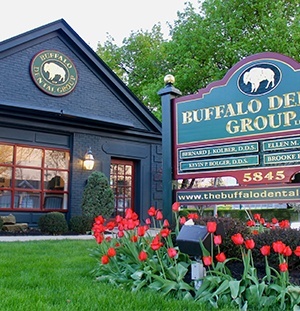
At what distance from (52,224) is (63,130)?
281 centimetres

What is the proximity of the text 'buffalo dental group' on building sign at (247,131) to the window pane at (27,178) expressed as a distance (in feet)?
22.4

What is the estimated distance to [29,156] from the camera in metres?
10.7

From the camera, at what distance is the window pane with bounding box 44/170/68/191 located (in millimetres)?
10977

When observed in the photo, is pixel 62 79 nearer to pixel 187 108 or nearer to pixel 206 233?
pixel 187 108

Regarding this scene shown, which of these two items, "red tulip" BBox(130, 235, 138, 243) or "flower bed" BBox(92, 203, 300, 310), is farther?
"red tulip" BBox(130, 235, 138, 243)

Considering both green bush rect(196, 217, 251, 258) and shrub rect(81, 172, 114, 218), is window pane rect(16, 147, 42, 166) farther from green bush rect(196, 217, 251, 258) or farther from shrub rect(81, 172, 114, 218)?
green bush rect(196, 217, 251, 258)

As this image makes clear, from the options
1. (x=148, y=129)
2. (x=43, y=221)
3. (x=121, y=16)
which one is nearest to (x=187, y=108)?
(x=43, y=221)

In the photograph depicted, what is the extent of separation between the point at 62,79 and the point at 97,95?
1.28 m

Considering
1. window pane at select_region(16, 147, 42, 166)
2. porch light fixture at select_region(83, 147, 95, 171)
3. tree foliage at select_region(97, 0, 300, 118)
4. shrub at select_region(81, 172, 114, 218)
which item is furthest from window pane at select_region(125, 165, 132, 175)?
tree foliage at select_region(97, 0, 300, 118)

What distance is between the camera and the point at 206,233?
A: 356 centimetres

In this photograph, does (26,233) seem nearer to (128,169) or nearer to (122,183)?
(122,183)

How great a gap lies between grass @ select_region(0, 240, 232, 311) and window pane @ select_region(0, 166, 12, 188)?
5244 mm

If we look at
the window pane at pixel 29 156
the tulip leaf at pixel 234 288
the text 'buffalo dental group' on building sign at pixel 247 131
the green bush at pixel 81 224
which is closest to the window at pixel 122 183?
the green bush at pixel 81 224

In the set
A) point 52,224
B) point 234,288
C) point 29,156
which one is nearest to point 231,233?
point 234,288
